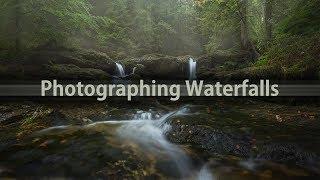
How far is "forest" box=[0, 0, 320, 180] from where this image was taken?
5082 millimetres

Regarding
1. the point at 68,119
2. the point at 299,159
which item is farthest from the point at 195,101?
the point at 299,159

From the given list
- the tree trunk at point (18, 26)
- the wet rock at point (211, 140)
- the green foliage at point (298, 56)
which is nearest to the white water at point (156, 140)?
the wet rock at point (211, 140)

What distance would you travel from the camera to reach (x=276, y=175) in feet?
15.3

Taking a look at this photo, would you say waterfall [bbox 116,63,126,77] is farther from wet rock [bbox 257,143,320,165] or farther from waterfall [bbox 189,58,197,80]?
wet rock [bbox 257,143,320,165]

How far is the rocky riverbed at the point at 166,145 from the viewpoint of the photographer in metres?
4.87

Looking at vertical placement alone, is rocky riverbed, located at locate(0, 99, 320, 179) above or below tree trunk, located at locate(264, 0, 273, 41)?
below

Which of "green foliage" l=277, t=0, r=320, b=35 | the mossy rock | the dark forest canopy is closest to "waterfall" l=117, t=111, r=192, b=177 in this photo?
the mossy rock

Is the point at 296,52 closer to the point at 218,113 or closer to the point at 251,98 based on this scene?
the point at 251,98

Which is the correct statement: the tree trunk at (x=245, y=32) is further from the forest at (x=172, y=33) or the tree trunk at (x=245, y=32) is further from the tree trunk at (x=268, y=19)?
the tree trunk at (x=268, y=19)

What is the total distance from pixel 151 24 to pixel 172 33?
227 cm

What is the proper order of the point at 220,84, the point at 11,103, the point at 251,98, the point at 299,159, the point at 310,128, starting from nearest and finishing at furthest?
the point at 299,159 < the point at 310,128 < the point at 11,103 < the point at 251,98 < the point at 220,84

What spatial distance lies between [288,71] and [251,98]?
205 centimetres

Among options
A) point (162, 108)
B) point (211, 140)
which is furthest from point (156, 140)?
point (162, 108)

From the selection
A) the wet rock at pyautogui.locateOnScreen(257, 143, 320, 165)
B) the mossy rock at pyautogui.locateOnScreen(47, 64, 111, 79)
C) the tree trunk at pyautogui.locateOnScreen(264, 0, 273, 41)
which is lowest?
the wet rock at pyautogui.locateOnScreen(257, 143, 320, 165)
